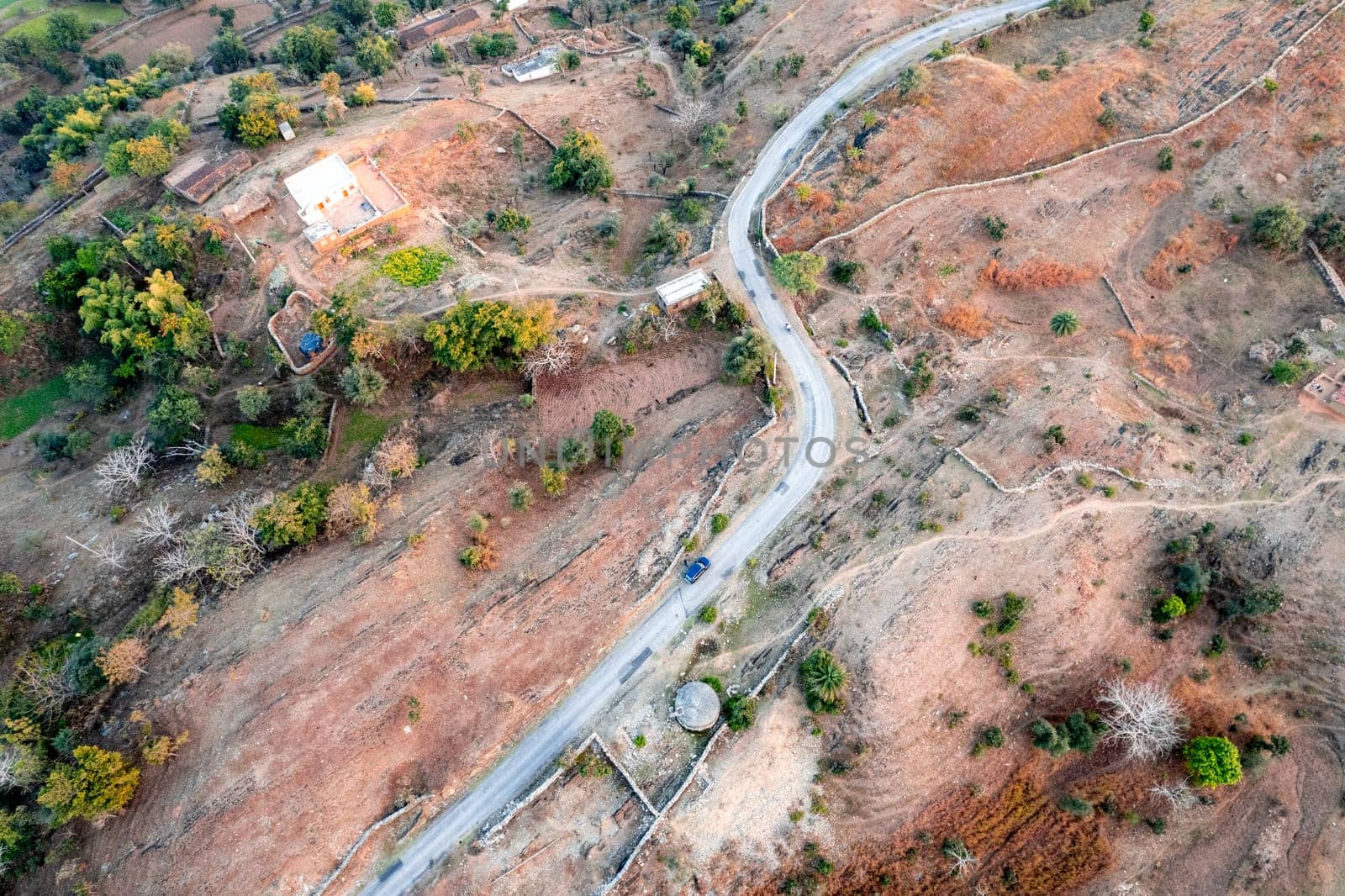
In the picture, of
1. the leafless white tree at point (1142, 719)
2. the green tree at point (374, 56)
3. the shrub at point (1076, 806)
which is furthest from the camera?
the green tree at point (374, 56)

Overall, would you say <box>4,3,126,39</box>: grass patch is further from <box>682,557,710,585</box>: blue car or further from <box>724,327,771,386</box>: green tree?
<box>682,557,710,585</box>: blue car

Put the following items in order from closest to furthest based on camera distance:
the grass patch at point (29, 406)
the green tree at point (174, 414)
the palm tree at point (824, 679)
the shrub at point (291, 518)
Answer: the palm tree at point (824, 679), the shrub at point (291, 518), the green tree at point (174, 414), the grass patch at point (29, 406)

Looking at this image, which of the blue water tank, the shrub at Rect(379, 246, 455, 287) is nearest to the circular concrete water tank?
the blue water tank

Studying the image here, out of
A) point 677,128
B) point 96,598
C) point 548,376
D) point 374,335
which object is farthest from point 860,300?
point 96,598

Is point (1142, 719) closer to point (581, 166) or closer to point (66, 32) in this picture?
point (581, 166)

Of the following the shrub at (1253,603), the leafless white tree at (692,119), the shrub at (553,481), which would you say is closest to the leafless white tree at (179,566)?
the shrub at (553,481)

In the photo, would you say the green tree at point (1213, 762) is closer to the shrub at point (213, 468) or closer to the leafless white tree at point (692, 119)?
the leafless white tree at point (692, 119)

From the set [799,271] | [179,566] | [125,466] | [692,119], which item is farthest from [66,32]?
[799,271]
